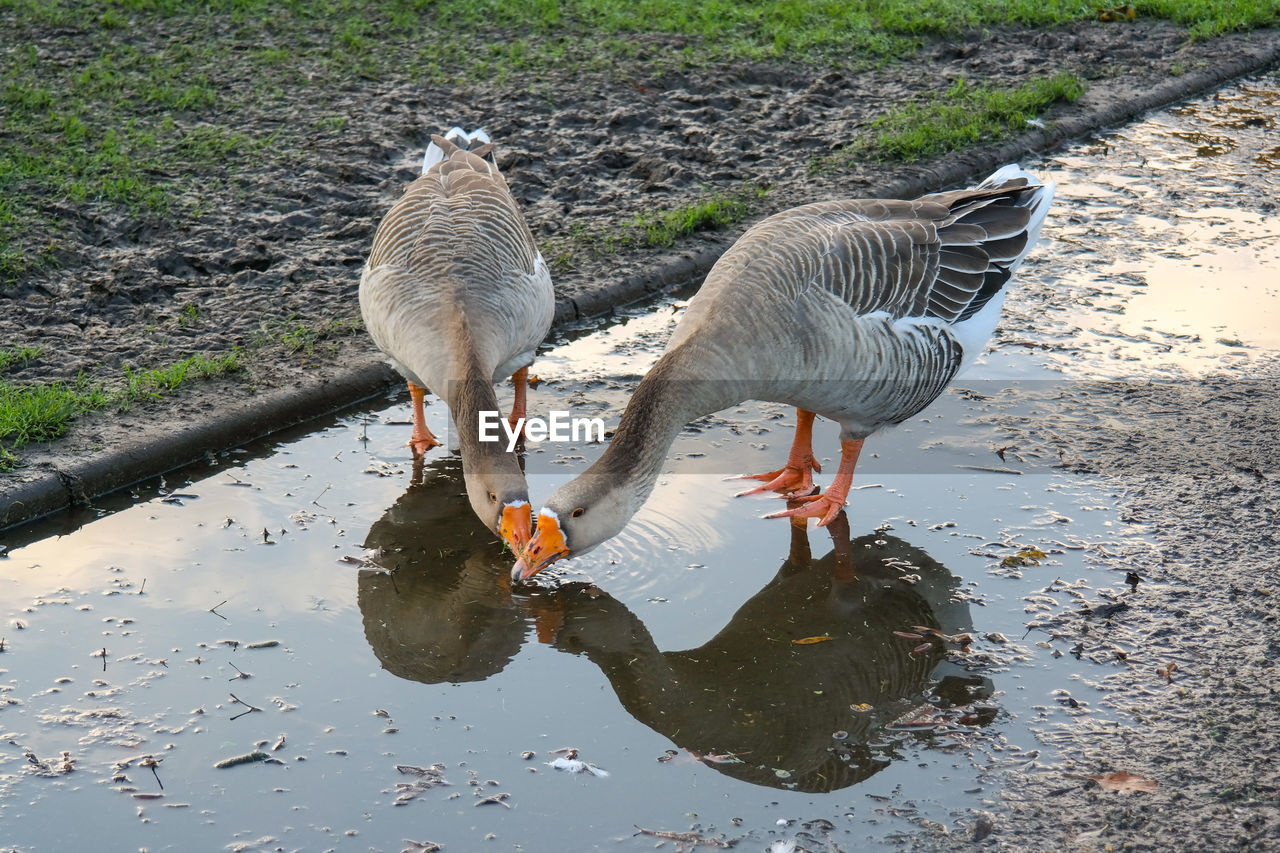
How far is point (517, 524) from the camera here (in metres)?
4.42

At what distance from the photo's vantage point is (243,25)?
11086mm

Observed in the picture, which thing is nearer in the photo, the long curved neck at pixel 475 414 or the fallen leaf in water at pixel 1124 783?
the fallen leaf in water at pixel 1124 783

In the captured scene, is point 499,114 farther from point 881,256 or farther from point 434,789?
point 434,789

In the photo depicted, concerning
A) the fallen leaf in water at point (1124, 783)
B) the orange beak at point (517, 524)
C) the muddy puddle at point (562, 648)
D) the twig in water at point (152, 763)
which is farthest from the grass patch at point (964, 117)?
the twig in water at point (152, 763)

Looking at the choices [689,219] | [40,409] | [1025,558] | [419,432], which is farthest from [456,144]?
[1025,558]

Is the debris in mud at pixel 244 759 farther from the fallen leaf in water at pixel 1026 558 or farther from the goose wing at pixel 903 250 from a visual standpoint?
the fallen leaf in water at pixel 1026 558

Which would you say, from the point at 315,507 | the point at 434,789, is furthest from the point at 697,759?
the point at 315,507

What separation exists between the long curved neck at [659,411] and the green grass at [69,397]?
2.42 metres

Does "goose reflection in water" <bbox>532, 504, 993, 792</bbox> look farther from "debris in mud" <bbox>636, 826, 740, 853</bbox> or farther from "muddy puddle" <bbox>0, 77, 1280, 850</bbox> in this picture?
"debris in mud" <bbox>636, 826, 740, 853</bbox>

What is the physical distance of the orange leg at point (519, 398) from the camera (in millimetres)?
5902

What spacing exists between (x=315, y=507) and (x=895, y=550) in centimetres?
248

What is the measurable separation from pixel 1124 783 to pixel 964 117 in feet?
22.5

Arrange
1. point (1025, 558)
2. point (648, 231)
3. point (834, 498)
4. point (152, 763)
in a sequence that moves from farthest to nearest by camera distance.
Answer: point (648, 231) < point (834, 498) < point (1025, 558) < point (152, 763)

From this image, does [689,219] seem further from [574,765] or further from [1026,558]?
[574,765]
